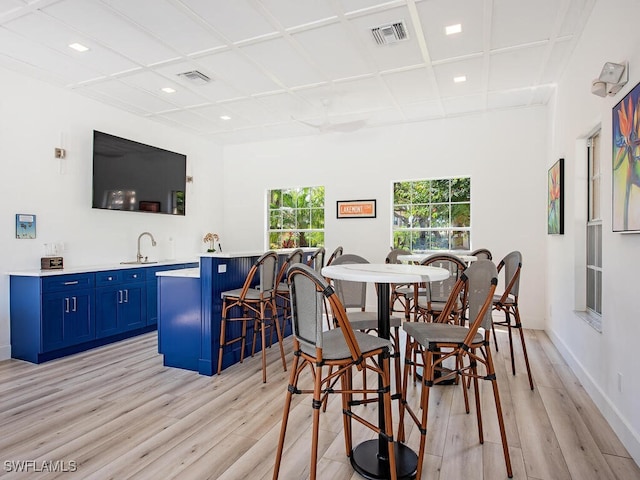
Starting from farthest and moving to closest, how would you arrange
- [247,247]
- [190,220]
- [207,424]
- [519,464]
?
1. [247,247]
2. [190,220]
3. [207,424]
4. [519,464]

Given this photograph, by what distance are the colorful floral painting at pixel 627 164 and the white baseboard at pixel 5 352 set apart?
5.53 meters

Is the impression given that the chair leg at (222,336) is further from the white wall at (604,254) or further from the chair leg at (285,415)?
the white wall at (604,254)

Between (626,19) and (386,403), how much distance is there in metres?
2.74

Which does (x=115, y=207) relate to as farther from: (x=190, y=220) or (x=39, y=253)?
(x=190, y=220)

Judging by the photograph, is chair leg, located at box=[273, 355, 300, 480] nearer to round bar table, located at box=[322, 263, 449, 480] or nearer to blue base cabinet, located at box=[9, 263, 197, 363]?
round bar table, located at box=[322, 263, 449, 480]

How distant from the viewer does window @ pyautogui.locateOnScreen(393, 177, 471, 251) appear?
570cm

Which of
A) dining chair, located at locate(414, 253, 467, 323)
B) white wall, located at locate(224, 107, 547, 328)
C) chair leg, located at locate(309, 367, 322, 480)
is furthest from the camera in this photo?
white wall, located at locate(224, 107, 547, 328)

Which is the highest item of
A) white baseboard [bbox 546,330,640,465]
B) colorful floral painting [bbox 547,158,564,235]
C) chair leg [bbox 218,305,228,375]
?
colorful floral painting [bbox 547,158,564,235]

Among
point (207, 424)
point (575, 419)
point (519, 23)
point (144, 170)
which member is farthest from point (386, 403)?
point (144, 170)

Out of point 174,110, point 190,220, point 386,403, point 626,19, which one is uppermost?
point 174,110

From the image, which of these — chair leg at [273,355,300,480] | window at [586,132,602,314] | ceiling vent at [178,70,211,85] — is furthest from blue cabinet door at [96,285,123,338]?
window at [586,132,602,314]

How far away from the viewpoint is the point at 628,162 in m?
2.21

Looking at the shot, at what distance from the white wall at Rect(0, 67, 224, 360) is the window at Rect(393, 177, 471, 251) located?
3.75 metres

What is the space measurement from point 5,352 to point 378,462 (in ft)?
13.4
